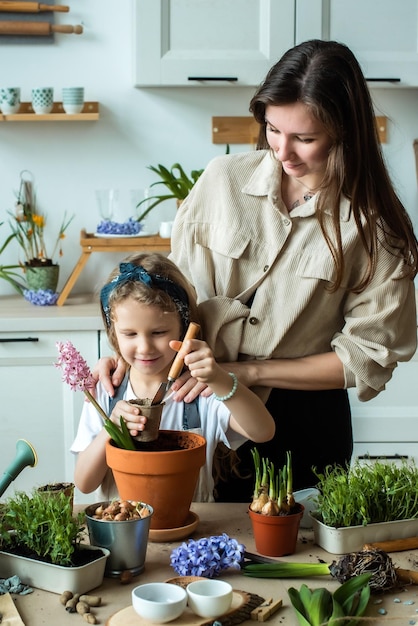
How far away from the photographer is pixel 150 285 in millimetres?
1816

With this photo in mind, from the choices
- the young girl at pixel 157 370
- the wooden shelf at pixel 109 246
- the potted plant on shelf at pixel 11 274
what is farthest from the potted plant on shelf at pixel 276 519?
the potted plant on shelf at pixel 11 274

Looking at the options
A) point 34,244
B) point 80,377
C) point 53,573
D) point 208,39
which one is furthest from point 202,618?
point 34,244

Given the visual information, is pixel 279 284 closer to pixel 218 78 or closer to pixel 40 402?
pixel 40 402

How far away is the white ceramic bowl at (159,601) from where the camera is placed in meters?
1.20

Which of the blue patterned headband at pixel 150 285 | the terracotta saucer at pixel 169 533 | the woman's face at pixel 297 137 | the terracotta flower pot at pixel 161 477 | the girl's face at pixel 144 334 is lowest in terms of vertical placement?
the terracotta saucer at pixel 169 533

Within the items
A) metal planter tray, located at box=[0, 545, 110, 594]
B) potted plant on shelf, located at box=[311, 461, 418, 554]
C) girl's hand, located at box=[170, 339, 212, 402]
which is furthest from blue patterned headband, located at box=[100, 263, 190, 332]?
metal planter tray, located at box=[0, 545, 110, 594]

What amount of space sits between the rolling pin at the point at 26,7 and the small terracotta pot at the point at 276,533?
102 inches

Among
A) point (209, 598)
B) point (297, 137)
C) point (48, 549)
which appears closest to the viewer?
point (209, 598)

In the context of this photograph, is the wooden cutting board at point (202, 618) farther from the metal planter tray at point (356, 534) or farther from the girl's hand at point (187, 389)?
the girl's hand at point (187, 389)

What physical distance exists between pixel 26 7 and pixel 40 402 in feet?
4.86

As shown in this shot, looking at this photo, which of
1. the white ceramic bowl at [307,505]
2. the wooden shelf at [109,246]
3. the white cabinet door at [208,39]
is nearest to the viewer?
the white ceramic bowl at [307,505]

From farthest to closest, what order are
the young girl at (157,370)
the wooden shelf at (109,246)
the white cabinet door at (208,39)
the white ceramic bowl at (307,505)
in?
the wooden shelf at (109,246) → the white cabinet door at (208,39) → the young girl at (157,370) → the white ceramic bowl at (307,505)

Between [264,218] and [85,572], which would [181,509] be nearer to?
[85,572]

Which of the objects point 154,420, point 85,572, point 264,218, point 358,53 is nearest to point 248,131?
point 358,53
